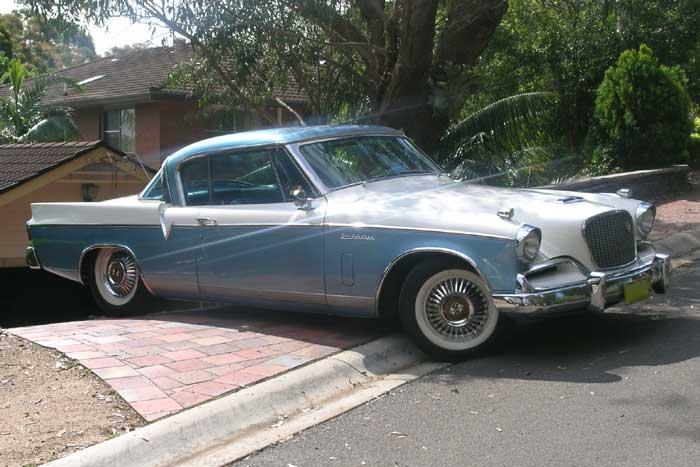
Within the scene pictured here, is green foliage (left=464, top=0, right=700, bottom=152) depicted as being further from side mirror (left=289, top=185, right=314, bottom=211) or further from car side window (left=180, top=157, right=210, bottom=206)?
side mirror (left=289, top=185, right=314, bottom=211)

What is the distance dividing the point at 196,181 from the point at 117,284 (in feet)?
4.73

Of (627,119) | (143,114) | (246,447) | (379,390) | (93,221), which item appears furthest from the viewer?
(143,114)

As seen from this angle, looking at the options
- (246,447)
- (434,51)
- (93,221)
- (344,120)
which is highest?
(434,51)

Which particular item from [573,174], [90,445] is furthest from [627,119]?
[90,445]

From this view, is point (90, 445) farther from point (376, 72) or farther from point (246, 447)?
point (376, 72)

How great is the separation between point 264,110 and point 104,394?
658 cm

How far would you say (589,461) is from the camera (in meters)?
3.89

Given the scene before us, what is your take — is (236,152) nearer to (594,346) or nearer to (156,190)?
(156,190)

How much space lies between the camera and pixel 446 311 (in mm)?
5590

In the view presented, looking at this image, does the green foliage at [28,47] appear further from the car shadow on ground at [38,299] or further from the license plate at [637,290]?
the license plate at [637,290]

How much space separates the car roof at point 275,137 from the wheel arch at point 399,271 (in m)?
1.47

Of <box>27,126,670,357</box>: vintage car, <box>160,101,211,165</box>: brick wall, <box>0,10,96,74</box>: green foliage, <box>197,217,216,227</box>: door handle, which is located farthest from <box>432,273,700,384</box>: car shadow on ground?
<box>0,10,96,74</box>: green foliage

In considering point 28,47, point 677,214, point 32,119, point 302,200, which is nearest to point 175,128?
point 32,119

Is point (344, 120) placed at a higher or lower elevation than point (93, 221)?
higher
